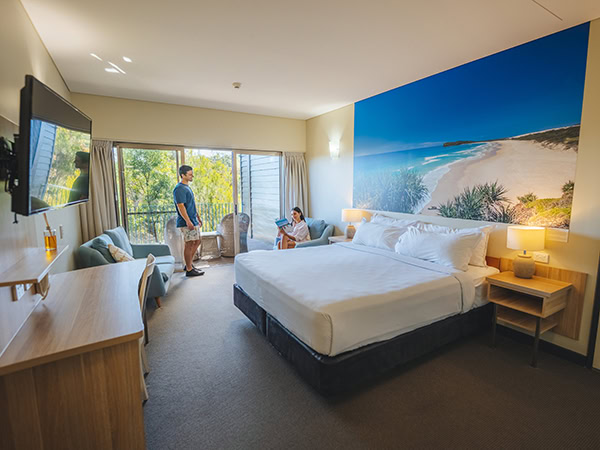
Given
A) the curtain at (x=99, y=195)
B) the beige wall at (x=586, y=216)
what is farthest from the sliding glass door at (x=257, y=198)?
the beige wall at (x=586, y=216)

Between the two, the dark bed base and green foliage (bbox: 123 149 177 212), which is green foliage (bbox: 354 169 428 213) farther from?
green foliage (bbox: 123 149 177 212)

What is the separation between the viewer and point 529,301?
2.61 meters

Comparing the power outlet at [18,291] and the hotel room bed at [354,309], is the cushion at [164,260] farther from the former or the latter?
the power outlet at [18,291]

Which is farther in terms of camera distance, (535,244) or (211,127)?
(211,127)

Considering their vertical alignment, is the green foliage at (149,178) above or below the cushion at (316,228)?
above

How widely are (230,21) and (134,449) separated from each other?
2800 millimetres

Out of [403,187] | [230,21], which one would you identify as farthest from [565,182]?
[230,21]

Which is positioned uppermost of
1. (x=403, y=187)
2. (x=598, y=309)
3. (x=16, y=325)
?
(x=403, y=187)

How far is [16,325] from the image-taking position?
1.40m

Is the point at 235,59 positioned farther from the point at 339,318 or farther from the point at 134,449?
the point at 134,449

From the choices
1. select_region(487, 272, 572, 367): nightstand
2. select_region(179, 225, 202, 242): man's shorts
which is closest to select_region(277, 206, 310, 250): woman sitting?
select_region(179, 225, 202, 242): man's shorts

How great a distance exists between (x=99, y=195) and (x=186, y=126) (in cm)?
167

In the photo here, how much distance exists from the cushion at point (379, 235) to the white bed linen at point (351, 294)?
1.27 ft

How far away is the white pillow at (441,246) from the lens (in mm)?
2826
